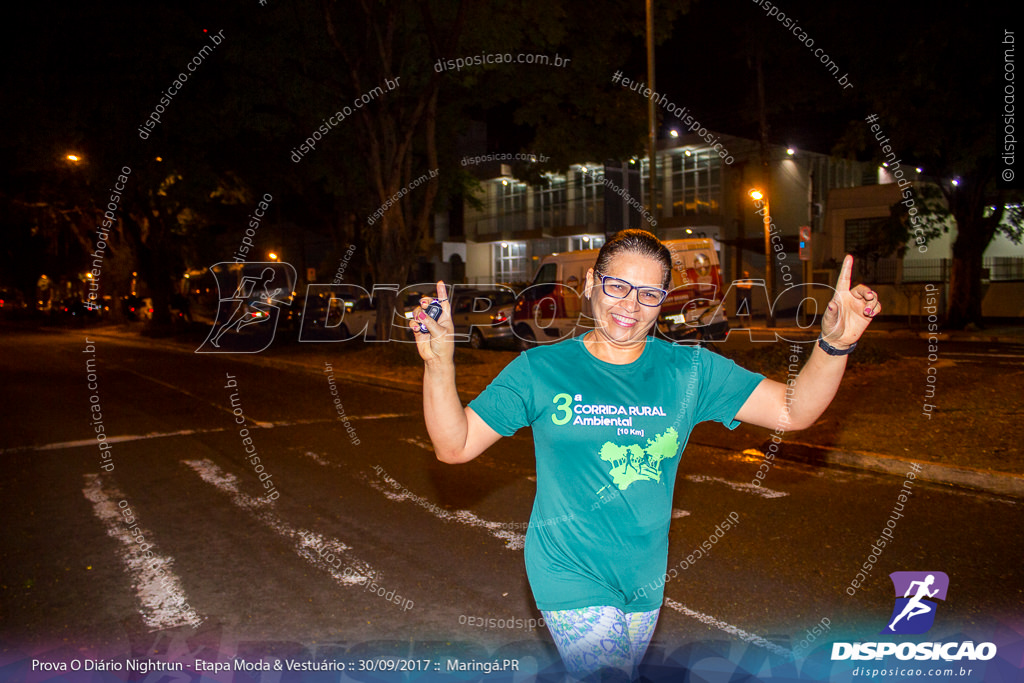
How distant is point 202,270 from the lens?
4103 centimetres

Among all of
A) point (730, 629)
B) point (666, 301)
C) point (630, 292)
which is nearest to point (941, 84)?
point (666, 301)

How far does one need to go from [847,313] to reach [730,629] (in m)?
2.50

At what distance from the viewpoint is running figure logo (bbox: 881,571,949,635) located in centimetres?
419

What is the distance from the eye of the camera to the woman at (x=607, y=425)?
2240mm

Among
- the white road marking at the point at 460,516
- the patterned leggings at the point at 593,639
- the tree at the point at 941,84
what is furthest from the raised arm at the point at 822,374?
the tree at the point at 941,84

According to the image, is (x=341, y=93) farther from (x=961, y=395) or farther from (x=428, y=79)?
(x=961, y=395)

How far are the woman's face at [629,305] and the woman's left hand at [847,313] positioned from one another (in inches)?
21.1

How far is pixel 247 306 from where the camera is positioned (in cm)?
2819

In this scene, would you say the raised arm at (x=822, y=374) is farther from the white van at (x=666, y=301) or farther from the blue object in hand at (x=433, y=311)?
the white van at (x=666, y=301)

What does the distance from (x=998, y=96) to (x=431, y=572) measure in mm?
16306

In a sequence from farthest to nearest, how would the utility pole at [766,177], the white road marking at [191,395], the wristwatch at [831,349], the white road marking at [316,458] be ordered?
the utility pole at [766,177] → the white road marking at [191,395] → the white road marking at [316,458] → the wristwatch at [831,349]

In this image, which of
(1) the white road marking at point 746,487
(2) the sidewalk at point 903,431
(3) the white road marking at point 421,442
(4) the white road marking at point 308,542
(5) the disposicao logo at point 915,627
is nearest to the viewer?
(5) the disposicao logo at point 915,627

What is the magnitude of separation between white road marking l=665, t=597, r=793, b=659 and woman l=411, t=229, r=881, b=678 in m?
1.88

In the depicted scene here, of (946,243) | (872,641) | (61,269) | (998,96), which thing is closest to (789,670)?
(872,641)
